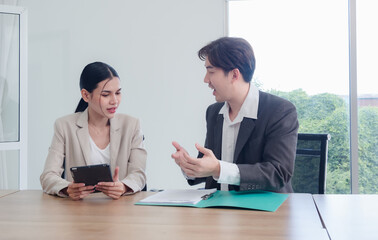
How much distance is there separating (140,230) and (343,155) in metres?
3.50

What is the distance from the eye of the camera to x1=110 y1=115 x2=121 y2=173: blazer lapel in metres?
2.40

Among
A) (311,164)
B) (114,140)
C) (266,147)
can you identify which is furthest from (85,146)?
(311,164)

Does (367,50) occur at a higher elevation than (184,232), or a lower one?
higher

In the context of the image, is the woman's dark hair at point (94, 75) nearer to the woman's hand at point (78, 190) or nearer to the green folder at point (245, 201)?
the woman's hand at point (78, 190)

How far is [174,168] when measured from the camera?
4.74 metres

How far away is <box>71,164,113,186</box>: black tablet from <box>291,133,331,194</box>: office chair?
101cm

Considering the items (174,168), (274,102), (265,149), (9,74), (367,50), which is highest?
(367,50)

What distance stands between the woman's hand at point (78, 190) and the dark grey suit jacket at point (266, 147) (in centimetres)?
54

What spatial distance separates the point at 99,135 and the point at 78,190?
23.2 inches

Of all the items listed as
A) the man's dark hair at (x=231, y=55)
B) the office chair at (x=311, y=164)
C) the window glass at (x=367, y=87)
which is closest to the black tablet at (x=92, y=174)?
the man's dark hair at (x=231, y=55)

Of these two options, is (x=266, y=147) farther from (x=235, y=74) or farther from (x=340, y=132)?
(x=340, y=132)

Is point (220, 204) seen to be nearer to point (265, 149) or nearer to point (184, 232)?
point (184, 232)

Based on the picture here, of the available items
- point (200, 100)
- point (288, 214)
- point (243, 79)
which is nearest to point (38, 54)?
point (200, 100)

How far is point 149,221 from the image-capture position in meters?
1.52
